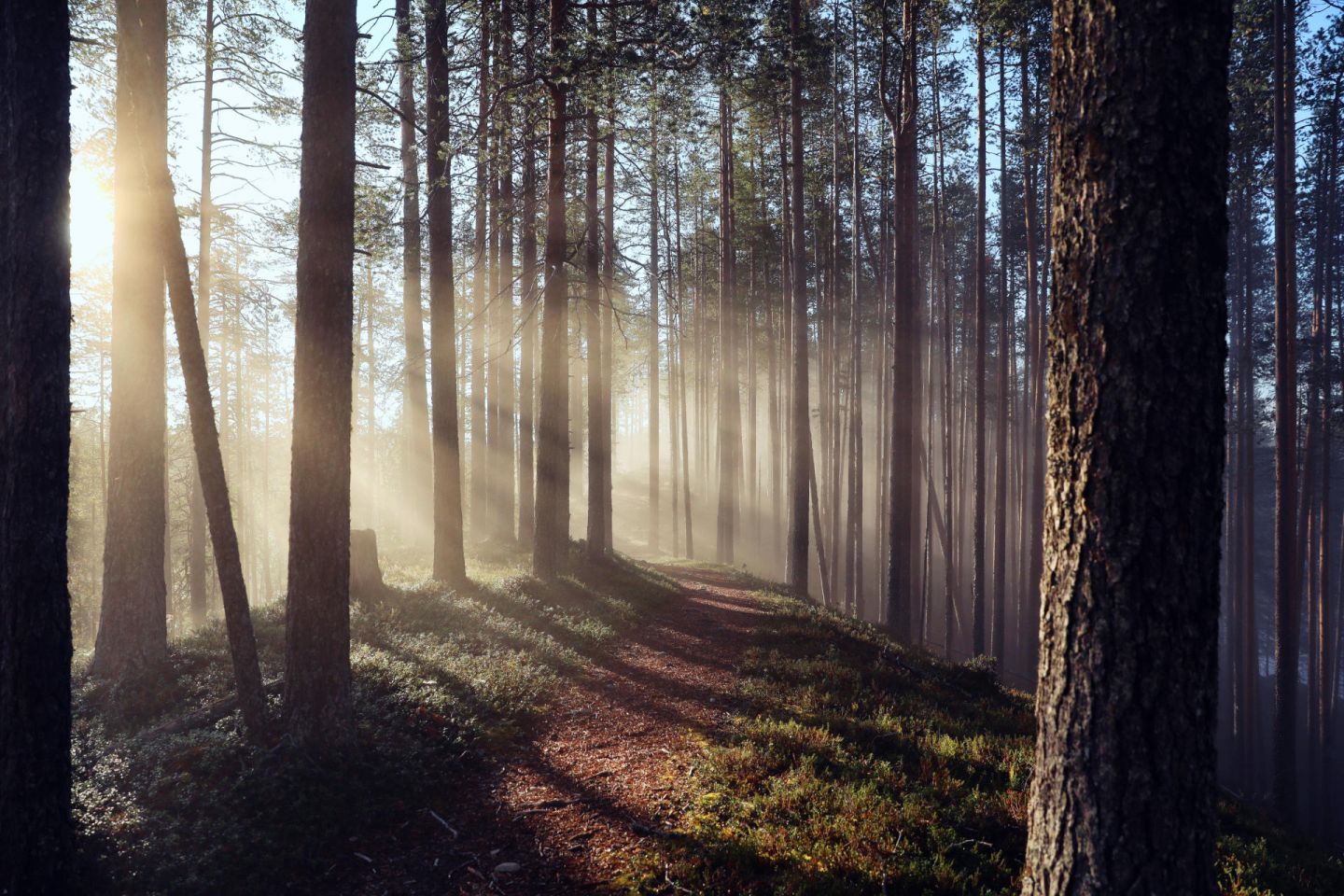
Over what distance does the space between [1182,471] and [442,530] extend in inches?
485

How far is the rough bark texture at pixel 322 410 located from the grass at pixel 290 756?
601 millimetres

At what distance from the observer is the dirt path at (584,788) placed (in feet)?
16.2

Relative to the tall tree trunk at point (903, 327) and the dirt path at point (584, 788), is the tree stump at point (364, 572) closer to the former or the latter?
the dirt path at point (584, 788)

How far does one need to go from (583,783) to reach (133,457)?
25.5 ft

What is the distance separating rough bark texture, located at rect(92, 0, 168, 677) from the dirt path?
19.5 feet

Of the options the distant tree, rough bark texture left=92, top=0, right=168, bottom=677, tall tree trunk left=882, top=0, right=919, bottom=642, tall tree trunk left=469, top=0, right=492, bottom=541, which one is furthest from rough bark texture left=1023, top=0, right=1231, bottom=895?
the distant tree

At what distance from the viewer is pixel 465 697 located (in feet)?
25.9

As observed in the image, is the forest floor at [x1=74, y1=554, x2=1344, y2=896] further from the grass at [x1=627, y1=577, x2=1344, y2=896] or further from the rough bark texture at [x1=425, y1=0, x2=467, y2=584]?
the rough bark texture at [x1=425, y1=0, x2=467, y2=584]

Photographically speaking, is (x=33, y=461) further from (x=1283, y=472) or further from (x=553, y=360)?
(x=1283, y=472)

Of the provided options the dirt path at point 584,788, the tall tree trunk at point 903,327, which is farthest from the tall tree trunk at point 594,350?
the tall tree trunk at point 903,327

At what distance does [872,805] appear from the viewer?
529 cm

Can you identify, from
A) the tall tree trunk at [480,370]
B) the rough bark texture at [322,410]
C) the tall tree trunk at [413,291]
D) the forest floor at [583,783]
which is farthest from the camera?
the tall tree trunk at [480,370]

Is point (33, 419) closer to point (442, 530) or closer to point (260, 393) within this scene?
point (442, 530)

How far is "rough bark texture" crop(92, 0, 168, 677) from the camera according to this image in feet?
29.7
